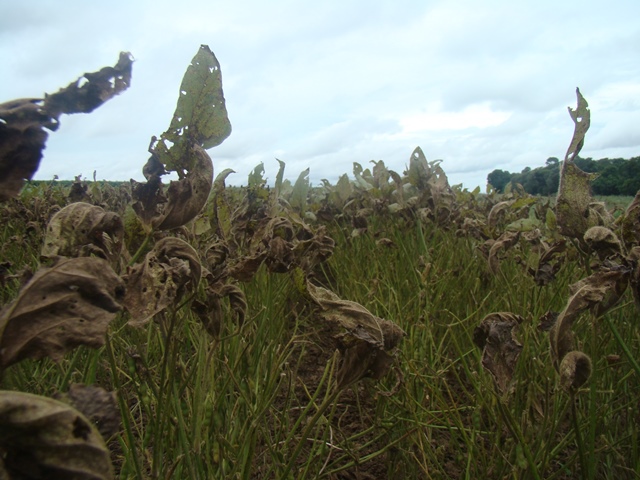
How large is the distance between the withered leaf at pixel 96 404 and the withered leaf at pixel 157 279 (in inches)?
8.8

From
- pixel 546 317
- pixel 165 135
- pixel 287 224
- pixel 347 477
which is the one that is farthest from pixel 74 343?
pixel 347 477

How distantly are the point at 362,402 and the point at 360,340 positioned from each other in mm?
1204

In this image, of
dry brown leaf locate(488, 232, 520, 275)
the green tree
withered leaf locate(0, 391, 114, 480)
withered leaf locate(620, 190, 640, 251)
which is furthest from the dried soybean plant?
the green tree

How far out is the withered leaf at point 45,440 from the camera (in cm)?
36

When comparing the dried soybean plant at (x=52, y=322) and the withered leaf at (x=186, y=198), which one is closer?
the dried soybean plant at (x=52, y=322)

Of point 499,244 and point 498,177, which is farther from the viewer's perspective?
point 498,177

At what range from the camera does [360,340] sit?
76cm

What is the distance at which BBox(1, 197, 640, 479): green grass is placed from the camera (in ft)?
3.45

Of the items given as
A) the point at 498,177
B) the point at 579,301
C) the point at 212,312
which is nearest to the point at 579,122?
the point at 579,301

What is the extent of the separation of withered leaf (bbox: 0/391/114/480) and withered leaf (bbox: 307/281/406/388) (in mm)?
431

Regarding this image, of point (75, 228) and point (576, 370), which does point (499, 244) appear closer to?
point (576, 370)

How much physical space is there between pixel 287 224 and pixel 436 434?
0.86 meters

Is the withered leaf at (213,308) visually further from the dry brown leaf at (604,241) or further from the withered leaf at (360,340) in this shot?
the dry brown leaf at (604,241)

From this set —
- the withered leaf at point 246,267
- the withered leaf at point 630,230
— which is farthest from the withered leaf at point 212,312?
the withered leaf at point 630,230
